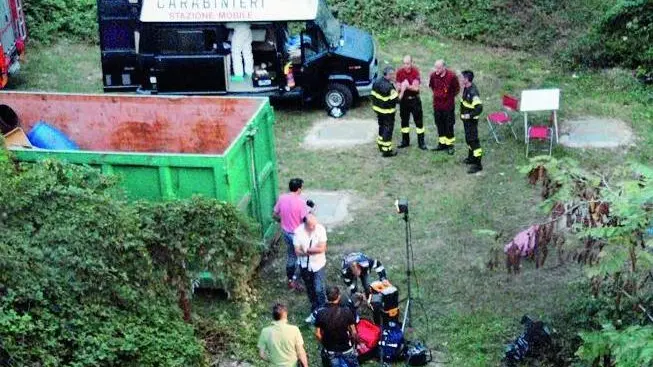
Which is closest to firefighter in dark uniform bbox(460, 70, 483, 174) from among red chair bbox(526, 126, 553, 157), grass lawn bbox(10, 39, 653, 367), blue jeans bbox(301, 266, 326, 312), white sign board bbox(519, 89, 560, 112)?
grass lawn bbox(10, 39, 653, 367)

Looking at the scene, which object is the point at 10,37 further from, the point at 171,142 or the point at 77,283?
the point at 77,283

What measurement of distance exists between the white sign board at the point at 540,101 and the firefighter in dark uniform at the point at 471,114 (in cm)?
119

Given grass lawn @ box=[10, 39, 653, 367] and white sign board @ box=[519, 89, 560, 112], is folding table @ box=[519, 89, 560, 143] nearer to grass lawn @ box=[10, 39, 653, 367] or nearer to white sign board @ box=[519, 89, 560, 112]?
white sign board @ box=[519, 89, 560, 112]

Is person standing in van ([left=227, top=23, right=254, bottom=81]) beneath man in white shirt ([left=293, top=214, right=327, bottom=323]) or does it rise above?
above

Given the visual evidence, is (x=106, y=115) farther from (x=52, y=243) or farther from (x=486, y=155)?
(x=486, y=155)

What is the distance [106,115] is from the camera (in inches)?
499

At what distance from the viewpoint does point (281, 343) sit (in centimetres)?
869

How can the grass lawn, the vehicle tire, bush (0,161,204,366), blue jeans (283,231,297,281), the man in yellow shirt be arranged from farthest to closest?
the vehicle tire < blue jeans (283,231,297,281) < the grass lawn < the man in yellow shirt < bush (0,161,204,366)

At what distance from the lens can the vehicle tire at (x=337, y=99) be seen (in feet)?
52.6

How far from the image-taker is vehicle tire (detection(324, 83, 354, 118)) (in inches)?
632

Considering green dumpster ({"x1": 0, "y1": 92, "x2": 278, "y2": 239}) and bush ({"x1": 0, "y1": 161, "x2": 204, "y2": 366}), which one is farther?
green dumpster ({"x1": 0, "y1": 92, "x2": 278, "y2": 239})

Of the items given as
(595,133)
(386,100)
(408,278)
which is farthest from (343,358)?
(595,133)

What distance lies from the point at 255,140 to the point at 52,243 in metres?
3.25

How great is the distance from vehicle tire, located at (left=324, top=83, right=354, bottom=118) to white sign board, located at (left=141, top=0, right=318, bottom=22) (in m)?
1.28
